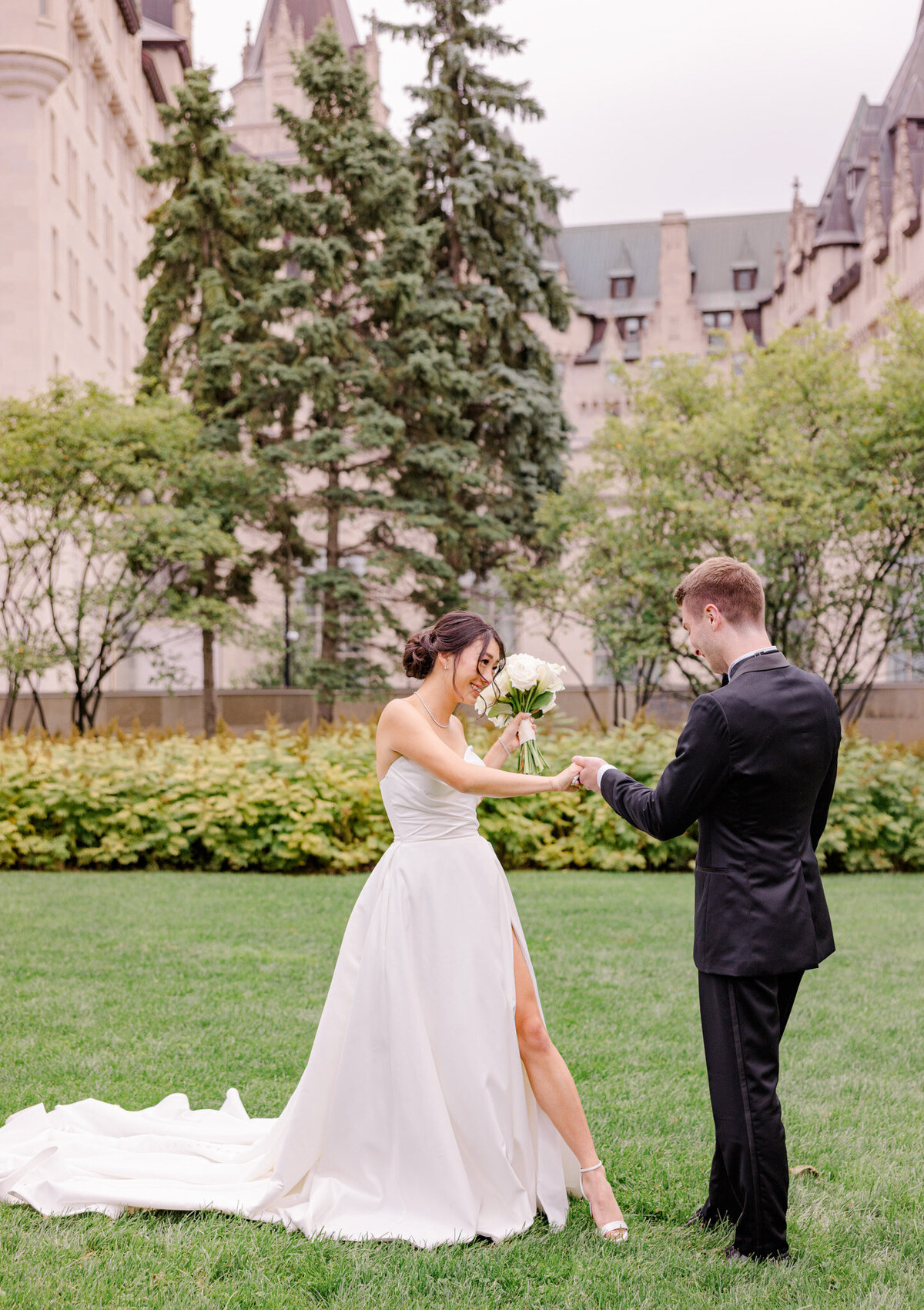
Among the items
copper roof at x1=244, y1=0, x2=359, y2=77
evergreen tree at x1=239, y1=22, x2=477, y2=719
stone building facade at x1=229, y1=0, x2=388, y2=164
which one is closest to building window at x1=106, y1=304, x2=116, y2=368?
evergreen tree at x1=239, y1=22, x2=477, y2=719

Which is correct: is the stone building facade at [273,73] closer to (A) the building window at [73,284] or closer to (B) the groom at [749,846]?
(A) the building window at [73,284]

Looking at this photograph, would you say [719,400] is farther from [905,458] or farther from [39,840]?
[39,840]

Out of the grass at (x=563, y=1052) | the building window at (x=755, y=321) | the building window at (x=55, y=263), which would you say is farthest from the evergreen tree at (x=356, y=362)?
the building window at (x=755, y=321)

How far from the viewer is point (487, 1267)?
380cm

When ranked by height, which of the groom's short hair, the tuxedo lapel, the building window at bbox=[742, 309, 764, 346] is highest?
the building window at bbox=[742, 309, 764, 346]

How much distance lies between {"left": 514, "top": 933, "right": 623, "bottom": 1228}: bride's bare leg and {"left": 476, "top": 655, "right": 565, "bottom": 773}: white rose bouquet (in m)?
0.86

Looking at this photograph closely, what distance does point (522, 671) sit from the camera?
4.33 metres

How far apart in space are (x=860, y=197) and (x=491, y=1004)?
51.8 metres

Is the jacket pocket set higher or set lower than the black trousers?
higher

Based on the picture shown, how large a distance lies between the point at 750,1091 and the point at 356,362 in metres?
22.2

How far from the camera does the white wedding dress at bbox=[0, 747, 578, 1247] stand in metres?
4.09

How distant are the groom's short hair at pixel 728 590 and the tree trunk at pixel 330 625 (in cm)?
1962

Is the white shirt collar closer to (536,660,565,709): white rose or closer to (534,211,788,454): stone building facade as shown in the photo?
(536,660,565,709): white rose

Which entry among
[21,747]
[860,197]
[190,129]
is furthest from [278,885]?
[860,197]
